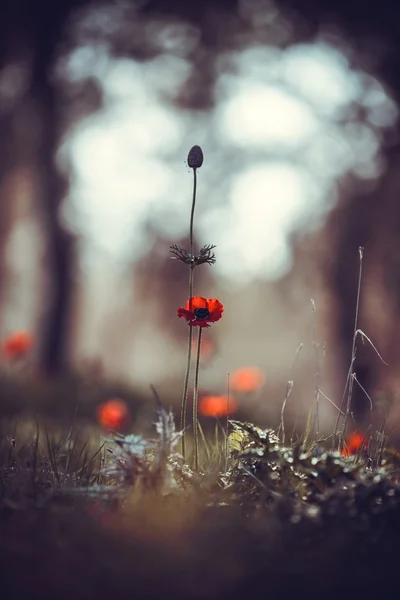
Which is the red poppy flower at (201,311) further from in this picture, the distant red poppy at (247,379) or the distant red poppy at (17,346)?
the distant red poppy at (17,346)

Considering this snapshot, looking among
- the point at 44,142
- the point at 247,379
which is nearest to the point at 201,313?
the point at 247,379

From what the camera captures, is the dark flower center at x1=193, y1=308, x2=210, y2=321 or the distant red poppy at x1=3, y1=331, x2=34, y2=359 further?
the distant red poppy at x1=3, y1=331, x2=34, y2=359

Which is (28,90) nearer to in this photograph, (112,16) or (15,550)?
(112,16)

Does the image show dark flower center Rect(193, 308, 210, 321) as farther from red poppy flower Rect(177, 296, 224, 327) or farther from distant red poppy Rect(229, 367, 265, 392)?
distant red poppy Rect(229, 367, 265, 392)

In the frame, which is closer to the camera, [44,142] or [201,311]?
[201,311]

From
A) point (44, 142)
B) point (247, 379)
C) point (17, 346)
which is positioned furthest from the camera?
point (44, 142)

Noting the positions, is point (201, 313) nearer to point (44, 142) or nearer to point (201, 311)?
point (201, 311)

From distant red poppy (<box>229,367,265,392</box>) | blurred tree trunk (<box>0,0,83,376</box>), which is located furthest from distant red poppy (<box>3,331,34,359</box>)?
blurred tree trunk (<box>0,0,83,376</box>)

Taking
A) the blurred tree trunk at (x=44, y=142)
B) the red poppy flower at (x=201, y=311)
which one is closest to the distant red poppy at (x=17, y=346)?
the blurred tree trunk at (x=44, y=142)
